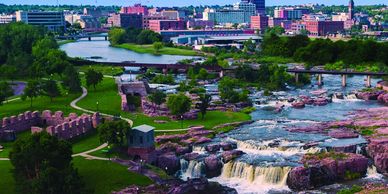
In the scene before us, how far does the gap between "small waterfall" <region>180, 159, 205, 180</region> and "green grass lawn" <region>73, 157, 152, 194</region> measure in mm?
7913

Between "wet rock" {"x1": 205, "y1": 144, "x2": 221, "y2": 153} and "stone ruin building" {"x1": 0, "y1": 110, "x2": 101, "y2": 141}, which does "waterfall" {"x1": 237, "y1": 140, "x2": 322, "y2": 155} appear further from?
"stone ruin building" {"x1": 0, "y1": 110, "x2": 101, "y2": 141}

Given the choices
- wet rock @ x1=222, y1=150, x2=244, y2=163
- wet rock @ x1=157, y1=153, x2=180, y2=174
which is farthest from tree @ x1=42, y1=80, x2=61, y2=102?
wet rock @ x1=222, y1=150, x2=244, y2=163

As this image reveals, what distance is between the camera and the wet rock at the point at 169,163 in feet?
215

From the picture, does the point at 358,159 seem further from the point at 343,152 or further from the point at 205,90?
the point at 205,90

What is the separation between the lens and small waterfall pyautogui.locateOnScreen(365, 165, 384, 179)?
62.0m

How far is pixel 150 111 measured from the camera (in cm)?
8919

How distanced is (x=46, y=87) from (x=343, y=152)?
48.7 m

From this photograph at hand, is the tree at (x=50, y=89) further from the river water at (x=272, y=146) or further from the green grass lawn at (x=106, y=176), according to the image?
the green grass lawn at (x=106, y=176)

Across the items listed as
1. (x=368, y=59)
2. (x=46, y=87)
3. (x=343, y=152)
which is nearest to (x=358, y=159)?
(x=343, y=152)

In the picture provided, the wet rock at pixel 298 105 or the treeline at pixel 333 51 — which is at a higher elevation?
the treeline at pixel 333 51

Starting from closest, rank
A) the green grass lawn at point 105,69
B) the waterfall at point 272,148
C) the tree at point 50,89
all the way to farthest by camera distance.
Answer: the waterfall at point 272,148, the tree at point 50,89, the green grass lawn at point 105,69

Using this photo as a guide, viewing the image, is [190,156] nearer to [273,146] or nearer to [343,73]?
[273,146]

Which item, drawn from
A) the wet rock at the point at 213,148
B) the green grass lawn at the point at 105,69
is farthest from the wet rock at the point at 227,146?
the green grass lawn at the point at 105,69

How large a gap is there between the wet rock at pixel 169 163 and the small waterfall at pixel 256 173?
5.20 metres
